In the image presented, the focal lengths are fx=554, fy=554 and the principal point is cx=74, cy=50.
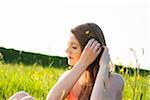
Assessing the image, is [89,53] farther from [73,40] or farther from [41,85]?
[41,85]

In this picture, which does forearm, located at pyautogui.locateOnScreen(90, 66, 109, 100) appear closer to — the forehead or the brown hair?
the brown hair

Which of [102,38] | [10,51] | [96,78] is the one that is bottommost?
[10,51]

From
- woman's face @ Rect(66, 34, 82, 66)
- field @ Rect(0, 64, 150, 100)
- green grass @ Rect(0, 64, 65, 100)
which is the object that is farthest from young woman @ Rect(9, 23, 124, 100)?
green grass @ Rect(0, 64, 65, 100)

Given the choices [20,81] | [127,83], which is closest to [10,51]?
[20,81]

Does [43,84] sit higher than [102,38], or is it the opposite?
[102,38]

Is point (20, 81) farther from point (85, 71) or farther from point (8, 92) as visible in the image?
point (85, 71)

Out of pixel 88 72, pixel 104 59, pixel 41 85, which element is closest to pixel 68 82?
pixel 88 72

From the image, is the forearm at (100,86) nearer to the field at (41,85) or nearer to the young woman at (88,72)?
the young woman at (88,72)

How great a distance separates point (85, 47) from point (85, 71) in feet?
0.74

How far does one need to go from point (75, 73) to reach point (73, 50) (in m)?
0.17

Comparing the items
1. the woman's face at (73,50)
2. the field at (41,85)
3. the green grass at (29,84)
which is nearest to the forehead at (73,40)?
the woman's face at (73,50)

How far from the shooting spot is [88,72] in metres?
4.05

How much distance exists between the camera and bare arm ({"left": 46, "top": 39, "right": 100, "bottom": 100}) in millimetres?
3912

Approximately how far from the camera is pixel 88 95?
3988mm
